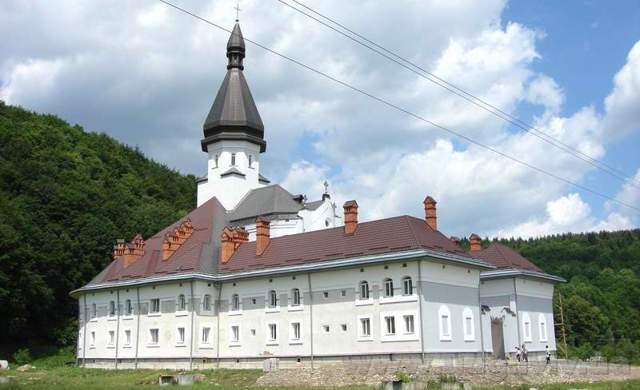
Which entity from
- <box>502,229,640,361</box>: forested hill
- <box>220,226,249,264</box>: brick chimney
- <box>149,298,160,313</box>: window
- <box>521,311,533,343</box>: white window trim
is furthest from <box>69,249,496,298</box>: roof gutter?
<box>502,229,640,361</box>: forested hill

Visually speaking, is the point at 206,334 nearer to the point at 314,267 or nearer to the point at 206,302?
the point at 206,302

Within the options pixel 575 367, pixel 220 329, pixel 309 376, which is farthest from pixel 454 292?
pixel 220 329

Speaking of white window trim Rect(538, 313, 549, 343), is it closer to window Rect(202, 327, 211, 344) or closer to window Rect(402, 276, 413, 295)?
window Rect(402, 276, 413, 295)

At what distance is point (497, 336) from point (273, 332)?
13.2 m

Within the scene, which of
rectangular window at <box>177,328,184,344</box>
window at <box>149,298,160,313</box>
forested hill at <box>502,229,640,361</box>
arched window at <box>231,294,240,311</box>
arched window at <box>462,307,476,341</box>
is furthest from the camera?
forested hill at <box>502,229,640,361</box>

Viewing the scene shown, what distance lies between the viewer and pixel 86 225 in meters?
56.9

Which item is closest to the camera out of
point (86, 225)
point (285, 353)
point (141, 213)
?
point (285, 353)

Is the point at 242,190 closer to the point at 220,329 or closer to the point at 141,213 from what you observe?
the point at 220,329

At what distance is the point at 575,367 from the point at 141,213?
4488cm

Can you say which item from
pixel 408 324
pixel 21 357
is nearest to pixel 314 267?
pixel 408 324

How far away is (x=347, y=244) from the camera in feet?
119

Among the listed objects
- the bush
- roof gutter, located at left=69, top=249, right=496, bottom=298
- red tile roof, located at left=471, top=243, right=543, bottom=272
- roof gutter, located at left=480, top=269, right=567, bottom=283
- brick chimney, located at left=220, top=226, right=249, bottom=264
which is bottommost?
the bush

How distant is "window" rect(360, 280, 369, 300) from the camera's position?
1358 inches

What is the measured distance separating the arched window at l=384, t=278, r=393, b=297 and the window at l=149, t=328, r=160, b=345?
15526 millimetres
